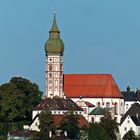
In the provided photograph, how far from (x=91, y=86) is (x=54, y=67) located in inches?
181

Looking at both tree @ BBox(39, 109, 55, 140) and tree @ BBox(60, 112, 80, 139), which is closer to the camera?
tree @ BBox(39, 109, 55, 140)

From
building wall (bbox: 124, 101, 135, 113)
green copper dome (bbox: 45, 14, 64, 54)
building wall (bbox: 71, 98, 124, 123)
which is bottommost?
building wall (bbox: 71, 98, 124, 123)

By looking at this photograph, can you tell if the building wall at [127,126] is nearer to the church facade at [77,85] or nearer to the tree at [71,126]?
Result: the church facade at [77,85]

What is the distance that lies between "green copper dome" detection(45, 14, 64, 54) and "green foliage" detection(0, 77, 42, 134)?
1087 centimetres

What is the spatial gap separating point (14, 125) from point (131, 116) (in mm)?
15207

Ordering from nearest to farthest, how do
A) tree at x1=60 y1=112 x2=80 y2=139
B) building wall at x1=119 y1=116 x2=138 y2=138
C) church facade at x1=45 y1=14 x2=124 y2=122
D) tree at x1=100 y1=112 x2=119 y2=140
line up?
tree at x1=100 y1=112 x2=119 y2=140
tree at x1=60 y1=112 x2=80 y2=139
building wall at x1=119 y1=116 x2=138 y2=138
church facade at x1=45 y1=14 x2=124 y2=122

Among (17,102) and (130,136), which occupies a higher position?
(17,102)

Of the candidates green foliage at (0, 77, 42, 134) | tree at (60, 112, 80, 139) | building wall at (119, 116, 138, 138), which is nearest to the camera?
tree at (60, 112, 80, 139)

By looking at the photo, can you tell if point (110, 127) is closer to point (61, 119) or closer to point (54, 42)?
point (61, 119)

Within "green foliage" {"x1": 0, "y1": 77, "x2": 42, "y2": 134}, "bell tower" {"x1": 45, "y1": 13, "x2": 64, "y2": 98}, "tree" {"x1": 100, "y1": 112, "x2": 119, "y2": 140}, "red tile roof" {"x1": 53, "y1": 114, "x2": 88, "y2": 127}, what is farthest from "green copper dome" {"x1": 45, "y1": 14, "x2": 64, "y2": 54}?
"tree" {"x1": 100, "y1": 112, "x2": 119, "y2": 140}

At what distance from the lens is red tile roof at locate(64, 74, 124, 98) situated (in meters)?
162

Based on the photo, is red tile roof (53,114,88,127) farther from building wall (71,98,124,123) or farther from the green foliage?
building wall (71,98,124,123)

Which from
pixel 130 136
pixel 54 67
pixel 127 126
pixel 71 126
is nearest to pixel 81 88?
pixel 54 67

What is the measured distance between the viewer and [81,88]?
163625 mm
